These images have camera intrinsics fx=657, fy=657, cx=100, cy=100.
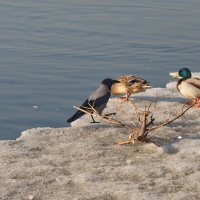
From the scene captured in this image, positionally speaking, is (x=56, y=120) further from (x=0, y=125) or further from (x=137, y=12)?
(x=137, y=12)

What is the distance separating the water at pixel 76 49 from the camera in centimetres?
941

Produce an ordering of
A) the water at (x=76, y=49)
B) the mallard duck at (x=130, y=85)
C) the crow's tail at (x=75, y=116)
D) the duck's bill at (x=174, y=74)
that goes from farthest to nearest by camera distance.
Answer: the duck's bill at (x=174, y=74)
the mallard duck at (x=130, y=85)
the water at (x=76, y=49)
the crow's tail at (x=75, y=116)

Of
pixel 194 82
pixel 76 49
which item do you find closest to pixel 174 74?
pixel 194 82

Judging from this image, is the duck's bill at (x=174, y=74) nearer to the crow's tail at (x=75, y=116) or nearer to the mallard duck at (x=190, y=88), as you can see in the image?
the mallard duck at (x=190, y=88)

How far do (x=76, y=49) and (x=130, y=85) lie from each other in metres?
2.92

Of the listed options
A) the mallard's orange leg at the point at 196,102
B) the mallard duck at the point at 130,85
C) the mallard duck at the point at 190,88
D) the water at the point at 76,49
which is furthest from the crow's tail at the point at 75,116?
the mallard duck at the point at 190,88

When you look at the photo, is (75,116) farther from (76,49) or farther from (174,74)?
(76,49)

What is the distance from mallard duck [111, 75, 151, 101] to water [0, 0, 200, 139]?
17.8 inches

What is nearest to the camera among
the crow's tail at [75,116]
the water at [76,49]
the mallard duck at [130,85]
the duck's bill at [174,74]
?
the crow's tail at [75,116]

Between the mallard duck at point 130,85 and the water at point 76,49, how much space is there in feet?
1.48

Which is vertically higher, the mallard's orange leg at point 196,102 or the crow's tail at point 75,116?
the crow's tail at point 75,116

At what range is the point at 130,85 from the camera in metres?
9.83

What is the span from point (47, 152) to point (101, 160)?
72 cm

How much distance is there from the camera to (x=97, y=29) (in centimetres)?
1415
